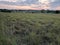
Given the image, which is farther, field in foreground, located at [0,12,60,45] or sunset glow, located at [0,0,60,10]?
sunset glow, located at [0,0,60,10]

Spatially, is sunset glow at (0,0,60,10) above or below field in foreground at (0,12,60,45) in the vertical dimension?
above

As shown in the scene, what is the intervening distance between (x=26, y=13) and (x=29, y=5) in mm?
184

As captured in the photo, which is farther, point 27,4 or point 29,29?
point 27,4

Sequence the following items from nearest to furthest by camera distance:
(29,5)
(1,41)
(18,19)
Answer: (1,41), (18,19), (29,5)

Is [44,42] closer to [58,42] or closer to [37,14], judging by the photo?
[58,42]

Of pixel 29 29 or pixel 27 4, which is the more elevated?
pixel 27 4

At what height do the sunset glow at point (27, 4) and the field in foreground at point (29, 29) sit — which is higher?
the sunset glow at point (27, 4)

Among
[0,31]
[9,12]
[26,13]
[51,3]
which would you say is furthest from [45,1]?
[0,31]

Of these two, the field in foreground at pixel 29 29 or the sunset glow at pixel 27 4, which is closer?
the field in foreground at pixel 29 29

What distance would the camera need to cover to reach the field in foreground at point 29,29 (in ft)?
9.75

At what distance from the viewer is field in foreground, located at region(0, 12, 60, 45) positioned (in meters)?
2.97

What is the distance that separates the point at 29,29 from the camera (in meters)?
3.17

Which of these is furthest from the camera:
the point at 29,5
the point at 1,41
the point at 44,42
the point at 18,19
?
the point at 29,5

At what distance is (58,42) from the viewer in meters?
3.05
